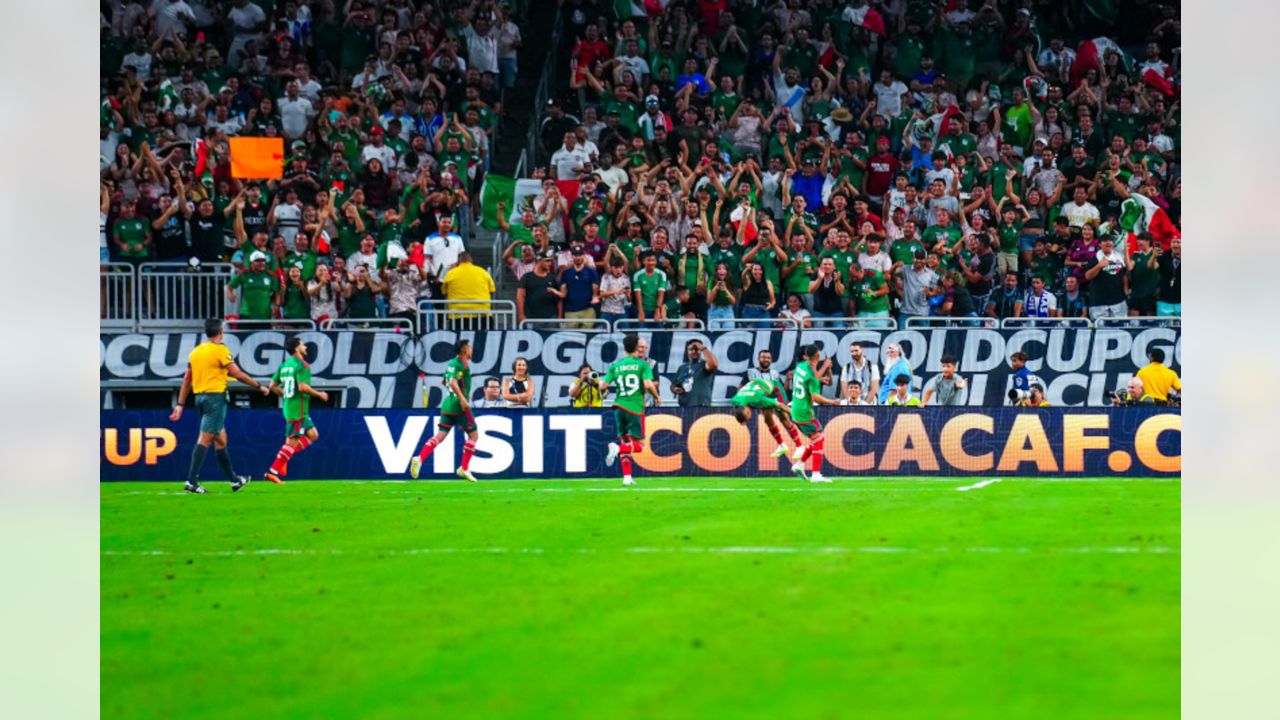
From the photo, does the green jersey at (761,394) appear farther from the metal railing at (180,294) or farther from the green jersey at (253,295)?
Answer: the metal railing at (180,294)

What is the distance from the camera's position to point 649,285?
63.2ft

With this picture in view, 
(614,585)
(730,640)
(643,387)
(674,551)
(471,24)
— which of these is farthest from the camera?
(471,24)

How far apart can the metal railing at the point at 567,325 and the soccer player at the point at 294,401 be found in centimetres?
289

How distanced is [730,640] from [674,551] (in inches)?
120

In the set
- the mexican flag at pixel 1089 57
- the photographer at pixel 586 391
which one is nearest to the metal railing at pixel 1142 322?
the mexican flag at pixel 1089 57

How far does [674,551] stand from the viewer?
1123 centimetres

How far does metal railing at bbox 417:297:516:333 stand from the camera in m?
18.9

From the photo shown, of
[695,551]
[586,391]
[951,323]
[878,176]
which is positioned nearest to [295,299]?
[586,391]

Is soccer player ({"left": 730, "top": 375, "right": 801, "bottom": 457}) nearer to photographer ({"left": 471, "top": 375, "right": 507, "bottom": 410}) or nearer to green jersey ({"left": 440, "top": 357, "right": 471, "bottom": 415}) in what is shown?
photographer ({"left": 471, "top": 375, "right": 507, "bottom": 410})

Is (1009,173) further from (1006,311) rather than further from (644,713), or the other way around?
(644,713)

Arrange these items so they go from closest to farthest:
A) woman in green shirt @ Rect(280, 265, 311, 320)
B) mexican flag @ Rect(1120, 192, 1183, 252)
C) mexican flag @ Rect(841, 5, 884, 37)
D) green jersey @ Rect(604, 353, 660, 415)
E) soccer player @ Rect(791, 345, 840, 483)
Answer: green jersey @ Rect(604, 353, 660, 415), soccer player @ Rect(791, 345, 840, 483), woman in green shirt @ Rect(280, 265, 311, 320), mexican flag @ Rect(1120, 192, 1183, 252), mexican flag @ Rect(841, 5, 884, 37)

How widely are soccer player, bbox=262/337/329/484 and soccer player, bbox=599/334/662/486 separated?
348cm

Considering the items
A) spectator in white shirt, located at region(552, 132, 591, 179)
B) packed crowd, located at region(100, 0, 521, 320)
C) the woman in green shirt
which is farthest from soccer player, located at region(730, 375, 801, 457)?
the woman in green shirt

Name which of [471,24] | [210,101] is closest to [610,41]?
[471,24]
